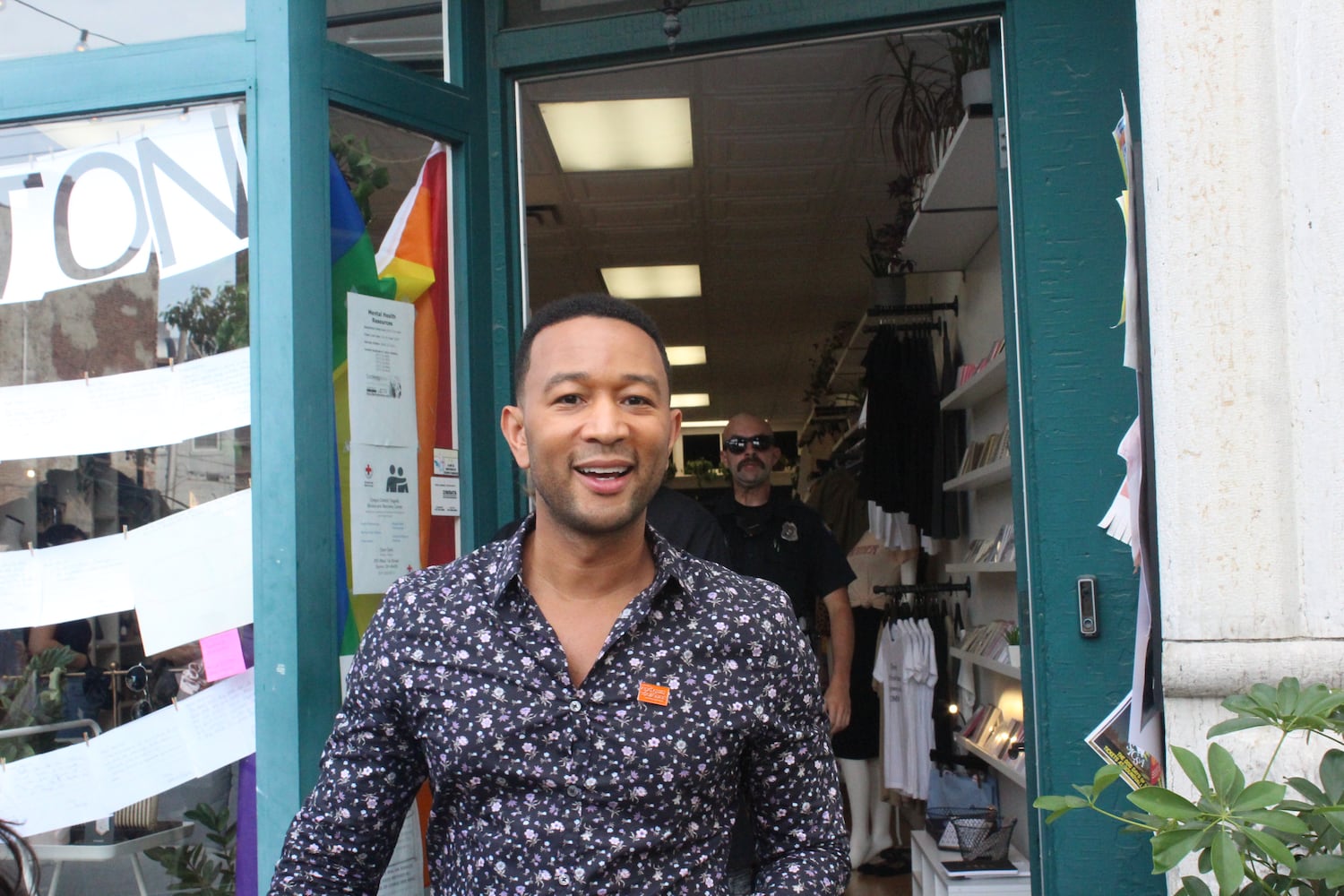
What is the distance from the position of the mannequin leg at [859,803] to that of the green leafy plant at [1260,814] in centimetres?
478

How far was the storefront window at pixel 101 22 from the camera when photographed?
118 inches

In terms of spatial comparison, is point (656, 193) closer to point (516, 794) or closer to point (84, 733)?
point (84, 733)

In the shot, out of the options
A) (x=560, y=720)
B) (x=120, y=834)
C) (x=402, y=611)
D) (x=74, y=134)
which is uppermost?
(x=74, y=134)

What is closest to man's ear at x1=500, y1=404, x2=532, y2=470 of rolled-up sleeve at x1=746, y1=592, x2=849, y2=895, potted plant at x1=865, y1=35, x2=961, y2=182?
rolled-up sleeve at x1=746, y1=592, x2=849, y2=895

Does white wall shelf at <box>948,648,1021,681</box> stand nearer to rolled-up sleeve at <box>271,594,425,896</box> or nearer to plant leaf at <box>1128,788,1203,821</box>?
plant leaf at <box>1128,788,1203,821</box>

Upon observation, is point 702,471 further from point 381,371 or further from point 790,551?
point 381,371

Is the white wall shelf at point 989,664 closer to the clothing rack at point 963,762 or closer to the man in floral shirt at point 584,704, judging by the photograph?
the clothing rack at point 963,762

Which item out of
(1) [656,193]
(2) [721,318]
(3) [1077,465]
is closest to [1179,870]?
(3) [1077,465]

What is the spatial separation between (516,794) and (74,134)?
2.22 m

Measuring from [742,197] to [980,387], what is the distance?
2599 millimetres

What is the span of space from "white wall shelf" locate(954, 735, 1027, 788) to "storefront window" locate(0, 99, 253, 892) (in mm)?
2770

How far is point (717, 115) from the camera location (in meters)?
6.05

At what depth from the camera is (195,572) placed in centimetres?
282

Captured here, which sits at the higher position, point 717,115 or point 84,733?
point 717,115
